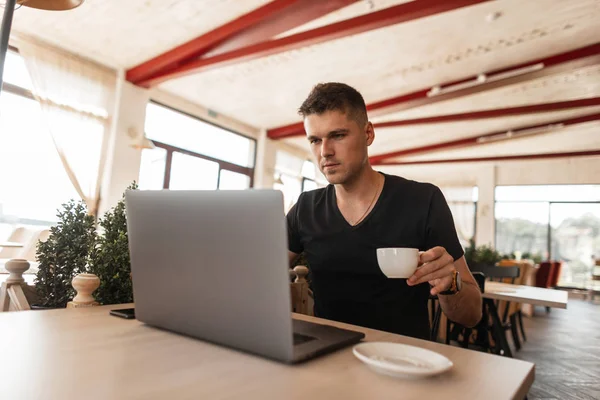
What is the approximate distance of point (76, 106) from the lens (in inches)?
210

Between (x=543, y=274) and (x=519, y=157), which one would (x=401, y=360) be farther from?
(x=519, y=157)

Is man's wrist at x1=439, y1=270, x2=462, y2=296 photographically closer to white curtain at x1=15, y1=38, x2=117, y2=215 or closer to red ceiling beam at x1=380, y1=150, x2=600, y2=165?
white curtain at x1=15, y1=38, x2=117, y2=215

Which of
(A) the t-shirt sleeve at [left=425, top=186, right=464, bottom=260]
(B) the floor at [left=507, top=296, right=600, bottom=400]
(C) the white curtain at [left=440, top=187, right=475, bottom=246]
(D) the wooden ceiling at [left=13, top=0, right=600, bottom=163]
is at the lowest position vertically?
(B) the floor at [left=507, top=296, right=600, bottom=400]

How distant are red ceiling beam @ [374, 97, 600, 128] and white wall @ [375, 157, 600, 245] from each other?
11.4 feet

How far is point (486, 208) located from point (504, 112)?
158 inches

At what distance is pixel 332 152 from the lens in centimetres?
138

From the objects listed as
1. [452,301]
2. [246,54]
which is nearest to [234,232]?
[452,301]

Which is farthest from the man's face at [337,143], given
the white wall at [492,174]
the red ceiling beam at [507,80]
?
the white wall at [492,174]

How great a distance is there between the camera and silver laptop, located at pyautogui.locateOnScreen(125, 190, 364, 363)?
1.97 feet

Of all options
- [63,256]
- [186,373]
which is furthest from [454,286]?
[63,256]

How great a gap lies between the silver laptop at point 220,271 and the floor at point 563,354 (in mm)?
2556

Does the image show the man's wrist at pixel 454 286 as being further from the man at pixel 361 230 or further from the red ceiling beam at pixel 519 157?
the red ceiling beam at pixel 519 157

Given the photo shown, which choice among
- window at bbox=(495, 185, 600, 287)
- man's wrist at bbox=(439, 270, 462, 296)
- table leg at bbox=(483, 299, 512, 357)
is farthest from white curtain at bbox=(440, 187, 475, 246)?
man's wrist at bbox=(439, 270, 462, 296)

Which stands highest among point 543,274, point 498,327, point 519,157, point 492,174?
point 519,157
